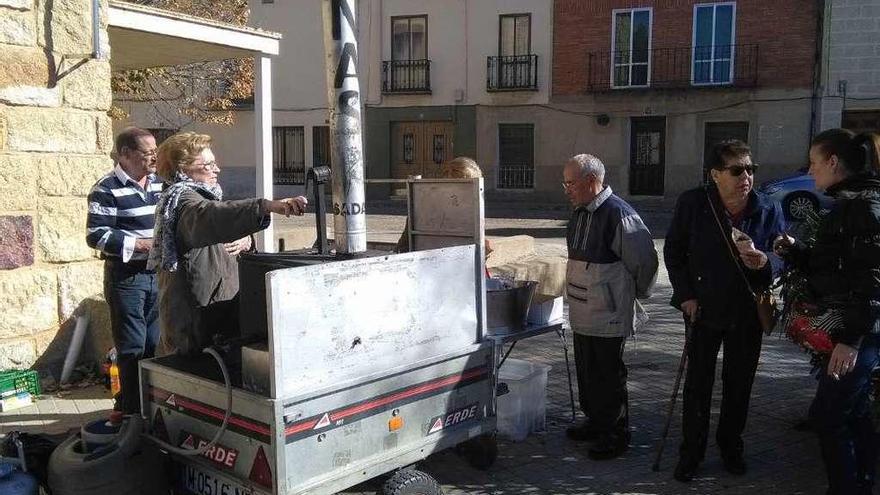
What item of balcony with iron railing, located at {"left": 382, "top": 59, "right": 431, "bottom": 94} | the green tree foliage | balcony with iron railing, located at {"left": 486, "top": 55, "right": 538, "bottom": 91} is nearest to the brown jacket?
the green tree foliage

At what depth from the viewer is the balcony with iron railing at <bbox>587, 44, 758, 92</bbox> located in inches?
883

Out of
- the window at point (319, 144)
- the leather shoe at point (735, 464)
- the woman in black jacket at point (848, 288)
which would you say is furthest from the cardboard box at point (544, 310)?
the window at point (319, 144)

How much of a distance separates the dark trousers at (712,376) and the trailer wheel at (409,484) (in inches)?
56.7

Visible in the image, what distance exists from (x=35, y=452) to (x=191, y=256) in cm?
108

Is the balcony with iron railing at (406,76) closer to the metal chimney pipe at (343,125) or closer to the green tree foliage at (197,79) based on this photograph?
the green tree foliage at (197,79)

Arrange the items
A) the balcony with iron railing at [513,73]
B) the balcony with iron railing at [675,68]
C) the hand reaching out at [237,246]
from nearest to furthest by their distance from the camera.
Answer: the hand reaching out at [237,246], the balcony with iron railing at [675,68], the balcony with iron railing at [513,73]

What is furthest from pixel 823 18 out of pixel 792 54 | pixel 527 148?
pixel 527 148

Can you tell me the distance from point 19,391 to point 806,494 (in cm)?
474

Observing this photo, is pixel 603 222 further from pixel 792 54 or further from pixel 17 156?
pixel 792 54

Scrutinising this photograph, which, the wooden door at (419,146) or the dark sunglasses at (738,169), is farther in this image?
the wooden door at (419,146)

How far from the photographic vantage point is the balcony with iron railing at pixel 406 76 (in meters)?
25.5

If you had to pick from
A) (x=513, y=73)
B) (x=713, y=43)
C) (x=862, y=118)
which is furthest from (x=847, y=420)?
(x=513, y=73)

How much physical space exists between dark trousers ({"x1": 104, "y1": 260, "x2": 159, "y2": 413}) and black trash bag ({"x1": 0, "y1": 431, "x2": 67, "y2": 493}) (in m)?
0.79

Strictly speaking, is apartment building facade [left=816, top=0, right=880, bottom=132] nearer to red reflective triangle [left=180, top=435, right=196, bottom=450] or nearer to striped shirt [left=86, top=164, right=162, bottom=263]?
striped shirt [left=86, top=164, right=162, bottom=263]
